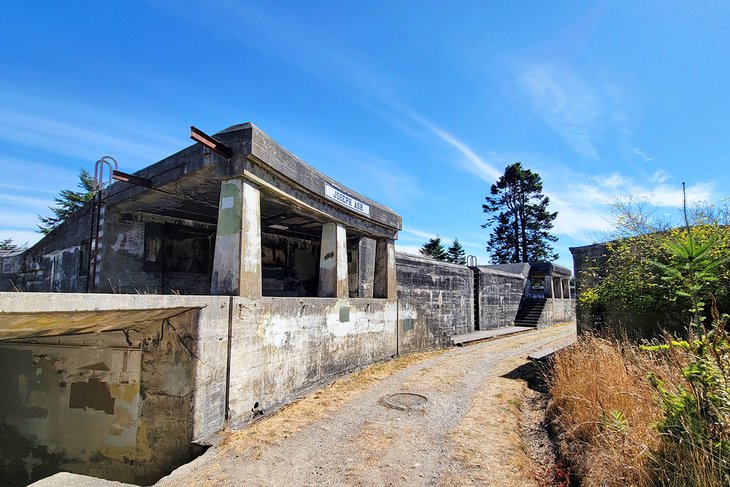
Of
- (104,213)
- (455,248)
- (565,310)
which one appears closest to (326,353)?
(104,213)

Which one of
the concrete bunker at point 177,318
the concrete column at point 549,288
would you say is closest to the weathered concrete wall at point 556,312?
the concrete column at point 549,288

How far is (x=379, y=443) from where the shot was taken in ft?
16.4

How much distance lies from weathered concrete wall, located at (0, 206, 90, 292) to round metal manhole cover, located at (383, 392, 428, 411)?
294 inches

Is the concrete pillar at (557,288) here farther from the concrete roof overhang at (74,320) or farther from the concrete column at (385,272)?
the concrete roof overhang at (74,320)

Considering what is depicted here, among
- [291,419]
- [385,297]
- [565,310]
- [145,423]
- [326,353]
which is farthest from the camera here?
[565,310]

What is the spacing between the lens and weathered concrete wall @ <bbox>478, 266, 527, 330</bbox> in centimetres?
1942

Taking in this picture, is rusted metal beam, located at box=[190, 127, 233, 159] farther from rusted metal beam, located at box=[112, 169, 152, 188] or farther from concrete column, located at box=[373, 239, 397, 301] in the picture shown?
concrete column, located at box=[373, 239, 397, 301]

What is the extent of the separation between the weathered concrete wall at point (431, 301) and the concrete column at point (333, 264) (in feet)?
9.42

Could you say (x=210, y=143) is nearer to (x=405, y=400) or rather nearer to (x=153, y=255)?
(x=153, y=255)

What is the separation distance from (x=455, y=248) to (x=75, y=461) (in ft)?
126

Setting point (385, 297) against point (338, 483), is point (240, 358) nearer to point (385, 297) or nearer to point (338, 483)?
point (338, 483)

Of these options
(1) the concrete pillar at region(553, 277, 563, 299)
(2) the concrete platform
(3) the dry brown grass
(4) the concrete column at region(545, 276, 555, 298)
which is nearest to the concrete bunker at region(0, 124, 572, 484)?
(2) the concrete platform

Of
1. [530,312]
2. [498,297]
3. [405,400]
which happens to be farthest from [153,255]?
[530,312]

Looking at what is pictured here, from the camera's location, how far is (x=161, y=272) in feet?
31.1
